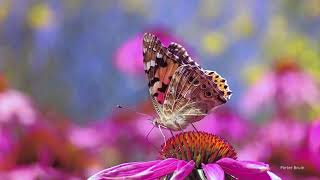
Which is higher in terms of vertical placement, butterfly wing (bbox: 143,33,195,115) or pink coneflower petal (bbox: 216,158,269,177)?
butterfly wing (bbox: 143,33,195,115)

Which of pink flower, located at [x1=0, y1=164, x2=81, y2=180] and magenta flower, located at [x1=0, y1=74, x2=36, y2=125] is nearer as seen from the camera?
pink flower, located at [x1=0, y1=164, x2=81, y2=180]

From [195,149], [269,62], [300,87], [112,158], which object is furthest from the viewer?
[269,62]

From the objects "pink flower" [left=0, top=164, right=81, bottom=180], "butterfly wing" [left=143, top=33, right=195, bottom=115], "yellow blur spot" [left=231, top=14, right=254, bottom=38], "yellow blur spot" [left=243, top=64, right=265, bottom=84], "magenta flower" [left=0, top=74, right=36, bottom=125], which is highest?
"yellow blur spot" [left=231, top=14, right=254, bottom=38]

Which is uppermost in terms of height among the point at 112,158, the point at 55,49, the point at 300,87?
the point at 55,49

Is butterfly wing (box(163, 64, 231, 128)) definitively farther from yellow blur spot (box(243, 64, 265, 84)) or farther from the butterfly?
yellow blur spot (box(243, 64, 265, 84))

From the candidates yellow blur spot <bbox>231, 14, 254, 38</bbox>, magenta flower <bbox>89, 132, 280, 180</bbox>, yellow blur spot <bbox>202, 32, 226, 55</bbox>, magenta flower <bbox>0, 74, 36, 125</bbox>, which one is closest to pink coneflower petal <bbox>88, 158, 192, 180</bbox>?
magenta flower <bbox>89, 132, 280, 180</bbox>

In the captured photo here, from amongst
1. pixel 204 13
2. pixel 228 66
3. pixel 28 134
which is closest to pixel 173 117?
pixel 28 134

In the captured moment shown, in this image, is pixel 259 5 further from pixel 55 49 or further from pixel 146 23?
pixel 55 49

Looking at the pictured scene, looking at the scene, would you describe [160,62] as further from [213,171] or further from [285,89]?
[285,89]
